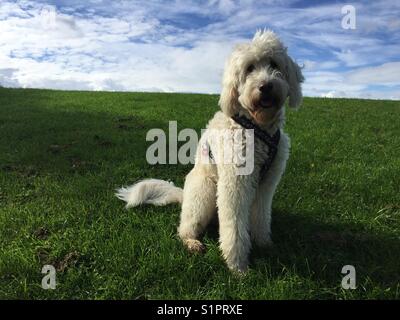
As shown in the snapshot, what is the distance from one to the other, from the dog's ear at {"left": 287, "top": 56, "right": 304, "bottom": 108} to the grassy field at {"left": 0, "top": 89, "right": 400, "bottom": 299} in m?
2.04

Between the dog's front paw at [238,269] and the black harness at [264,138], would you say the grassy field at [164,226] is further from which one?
the black harness at [264,138]

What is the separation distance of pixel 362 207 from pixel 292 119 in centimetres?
947

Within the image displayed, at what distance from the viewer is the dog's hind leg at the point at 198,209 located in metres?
6.75

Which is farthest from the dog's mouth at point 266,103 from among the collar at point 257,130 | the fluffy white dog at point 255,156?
the collar at point 257,130

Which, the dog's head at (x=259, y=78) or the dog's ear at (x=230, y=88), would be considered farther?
the dog's ear at (x=230, y=88)

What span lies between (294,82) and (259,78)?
0.75 metres

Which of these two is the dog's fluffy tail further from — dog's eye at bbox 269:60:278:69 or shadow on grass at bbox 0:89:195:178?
dog's eye at bbox 269:60:278:69

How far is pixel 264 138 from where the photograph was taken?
631 centimetres

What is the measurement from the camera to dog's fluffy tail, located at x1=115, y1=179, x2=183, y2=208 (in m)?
7.94

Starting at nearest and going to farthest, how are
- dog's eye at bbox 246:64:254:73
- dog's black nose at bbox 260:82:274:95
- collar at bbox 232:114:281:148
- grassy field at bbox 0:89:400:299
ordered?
grassy field at bbox 0:89:400:299, dog's black nose at bbox 260:82:274:95, dog's eye at bbox 246:64:254:73, collar at bbox 232:114:281:148

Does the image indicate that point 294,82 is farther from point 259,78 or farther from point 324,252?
point 324,252

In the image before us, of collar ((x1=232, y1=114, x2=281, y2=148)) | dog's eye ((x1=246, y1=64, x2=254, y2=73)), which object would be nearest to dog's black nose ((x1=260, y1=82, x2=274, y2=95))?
dog's eye ((x1=246, y1=64, x2=254, y2=73))

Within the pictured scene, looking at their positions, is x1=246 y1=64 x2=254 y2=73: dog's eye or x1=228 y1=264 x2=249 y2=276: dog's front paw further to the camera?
x1=246 y1=64 x2=254 y2=73: dog's eye

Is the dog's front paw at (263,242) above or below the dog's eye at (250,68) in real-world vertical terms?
below
